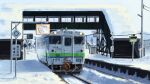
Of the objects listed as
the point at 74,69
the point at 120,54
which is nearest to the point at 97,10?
the point at 120,54

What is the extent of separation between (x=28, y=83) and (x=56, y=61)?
392 inches

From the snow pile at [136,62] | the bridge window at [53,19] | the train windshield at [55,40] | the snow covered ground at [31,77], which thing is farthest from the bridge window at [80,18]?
the train windshield at [55,40]

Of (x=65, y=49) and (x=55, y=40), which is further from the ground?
(x=55, y=40)

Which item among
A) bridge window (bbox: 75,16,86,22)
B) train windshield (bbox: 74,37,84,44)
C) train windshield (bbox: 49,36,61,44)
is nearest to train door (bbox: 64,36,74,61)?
train windshield (bbox: 74,37,84,44)

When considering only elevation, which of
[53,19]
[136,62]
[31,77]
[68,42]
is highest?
[53,19]

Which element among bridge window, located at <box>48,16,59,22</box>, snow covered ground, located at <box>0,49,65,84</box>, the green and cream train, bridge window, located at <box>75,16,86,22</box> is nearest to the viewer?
snow covered ground, located at <box>0,49,65,84</box>

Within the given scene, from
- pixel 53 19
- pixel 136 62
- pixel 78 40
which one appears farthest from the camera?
pixel 53 19

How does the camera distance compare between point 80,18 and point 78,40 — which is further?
point 80,18

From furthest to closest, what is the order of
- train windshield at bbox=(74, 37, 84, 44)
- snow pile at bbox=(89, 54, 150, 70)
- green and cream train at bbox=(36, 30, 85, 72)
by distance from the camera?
snow pile at bbox=(89, 54, 150, 70) → train windshield at bbox=(74, 37, 84, 44) → green and cream train at bbox=(36, 30, 85, 72)

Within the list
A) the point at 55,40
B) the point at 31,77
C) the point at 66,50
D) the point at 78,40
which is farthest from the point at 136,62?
the point at 31,77

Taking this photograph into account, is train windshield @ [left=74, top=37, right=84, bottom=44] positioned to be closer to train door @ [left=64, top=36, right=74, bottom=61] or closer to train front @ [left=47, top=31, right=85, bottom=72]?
train front @ [left=47, top=31, right=85, bottom=72]

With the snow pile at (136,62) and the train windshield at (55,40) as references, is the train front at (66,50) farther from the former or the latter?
the snow pile at (136,62)

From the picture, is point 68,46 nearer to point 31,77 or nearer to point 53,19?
point 31,77

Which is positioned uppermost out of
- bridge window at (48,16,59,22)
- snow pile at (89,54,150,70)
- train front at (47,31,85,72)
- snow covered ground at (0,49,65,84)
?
bridge window at (48,16,59,22)
